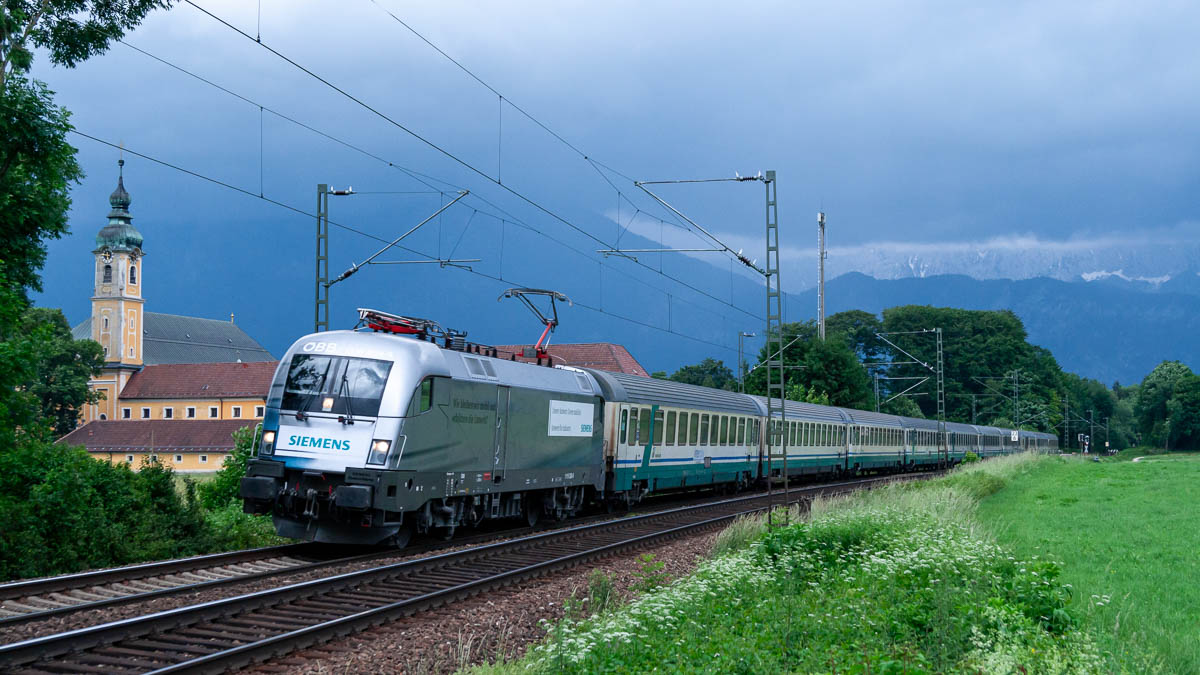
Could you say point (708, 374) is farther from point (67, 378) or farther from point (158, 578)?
point (158, 578)

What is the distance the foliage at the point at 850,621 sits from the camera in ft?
24.9

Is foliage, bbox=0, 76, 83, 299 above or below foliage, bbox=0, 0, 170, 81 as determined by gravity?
below

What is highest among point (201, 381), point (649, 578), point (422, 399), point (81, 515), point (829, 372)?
point (829, 372)

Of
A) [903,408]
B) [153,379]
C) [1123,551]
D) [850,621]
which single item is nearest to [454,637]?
[850,621]

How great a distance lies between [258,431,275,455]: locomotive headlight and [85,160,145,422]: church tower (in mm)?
114019

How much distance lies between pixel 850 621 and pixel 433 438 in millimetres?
8094

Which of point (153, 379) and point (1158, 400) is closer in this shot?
point (153, 379)

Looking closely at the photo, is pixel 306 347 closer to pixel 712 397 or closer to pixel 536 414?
pixel 536 414

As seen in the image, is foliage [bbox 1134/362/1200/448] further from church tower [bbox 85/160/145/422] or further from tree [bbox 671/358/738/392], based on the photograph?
church tower [bbox 85/160/145/422]

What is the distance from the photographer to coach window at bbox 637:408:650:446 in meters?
24.8

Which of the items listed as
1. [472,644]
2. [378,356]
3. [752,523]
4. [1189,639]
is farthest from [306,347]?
[1189,639]

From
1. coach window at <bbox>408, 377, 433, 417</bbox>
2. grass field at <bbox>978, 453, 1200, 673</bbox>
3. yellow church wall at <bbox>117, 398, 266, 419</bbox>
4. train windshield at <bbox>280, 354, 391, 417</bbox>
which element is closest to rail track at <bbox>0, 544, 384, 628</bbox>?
train windshield at <bbox>280, 354, 391, 417</bbox>

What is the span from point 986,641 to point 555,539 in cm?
1047

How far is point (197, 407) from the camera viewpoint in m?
106
